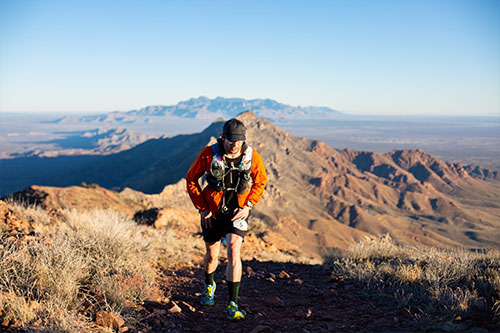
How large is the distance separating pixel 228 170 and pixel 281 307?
6.59ft

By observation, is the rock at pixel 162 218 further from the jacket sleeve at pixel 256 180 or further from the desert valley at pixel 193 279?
the jacket sleeve at pixel 256 180

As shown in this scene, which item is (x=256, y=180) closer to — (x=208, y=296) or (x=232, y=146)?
(x=232, y=146)

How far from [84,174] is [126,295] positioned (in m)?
95.3

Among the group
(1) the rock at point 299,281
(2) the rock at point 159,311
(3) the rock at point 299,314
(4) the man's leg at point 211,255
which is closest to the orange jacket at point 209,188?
(4) the man's leg at point 211,255

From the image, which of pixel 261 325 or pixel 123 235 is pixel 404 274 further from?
pixel 123 235

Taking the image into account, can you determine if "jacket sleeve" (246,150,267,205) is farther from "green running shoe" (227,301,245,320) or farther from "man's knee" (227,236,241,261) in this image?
"green running shoe" (227,301,245,320)

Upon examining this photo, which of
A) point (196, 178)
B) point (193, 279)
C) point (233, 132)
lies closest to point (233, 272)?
point (196, 178)

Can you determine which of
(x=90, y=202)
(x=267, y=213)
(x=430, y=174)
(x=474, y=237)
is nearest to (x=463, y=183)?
(x=430, y=174)

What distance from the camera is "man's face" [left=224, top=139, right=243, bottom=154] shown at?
3659mm

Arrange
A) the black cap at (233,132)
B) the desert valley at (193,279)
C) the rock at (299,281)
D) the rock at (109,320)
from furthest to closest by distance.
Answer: the rock at (299,281) < the black cap at (233,132) < the desert valley at (193,279) < the rock at (109,320)

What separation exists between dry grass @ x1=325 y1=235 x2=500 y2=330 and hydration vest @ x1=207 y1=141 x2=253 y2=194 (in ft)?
7.56

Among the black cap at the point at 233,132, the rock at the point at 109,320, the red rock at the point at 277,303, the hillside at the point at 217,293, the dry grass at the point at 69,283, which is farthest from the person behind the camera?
the red rock at the point at 277,303

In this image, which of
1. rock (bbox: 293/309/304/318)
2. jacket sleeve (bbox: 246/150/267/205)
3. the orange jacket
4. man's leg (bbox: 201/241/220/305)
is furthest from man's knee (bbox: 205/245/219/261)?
rock (bbox: 293/309/304/318)

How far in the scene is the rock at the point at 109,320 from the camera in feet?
10.1
